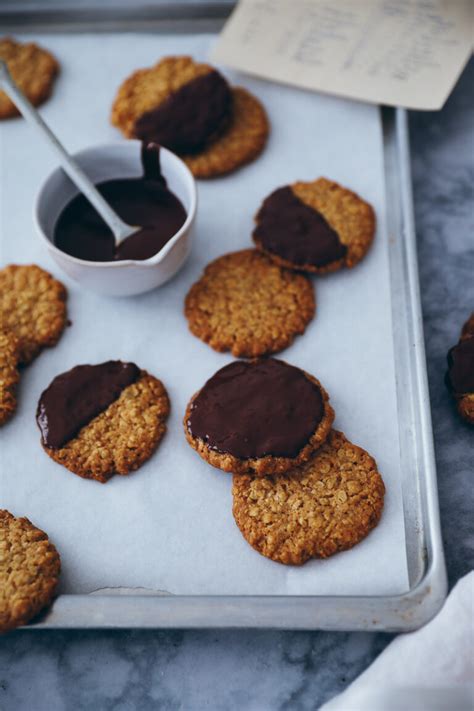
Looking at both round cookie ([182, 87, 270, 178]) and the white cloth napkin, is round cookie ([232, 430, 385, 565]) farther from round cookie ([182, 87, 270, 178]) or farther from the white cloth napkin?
round cookie ([182, 87, 270, 178])

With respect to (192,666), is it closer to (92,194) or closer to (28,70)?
(92,194)

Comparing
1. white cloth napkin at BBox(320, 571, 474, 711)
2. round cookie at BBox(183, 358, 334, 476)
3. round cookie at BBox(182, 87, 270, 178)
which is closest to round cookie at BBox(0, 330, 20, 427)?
round cookie at BBox(183, 358, 334, 476)

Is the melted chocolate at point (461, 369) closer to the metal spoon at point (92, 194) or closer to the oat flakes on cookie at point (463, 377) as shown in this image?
the oat flakes on cookie at point (463, 377)

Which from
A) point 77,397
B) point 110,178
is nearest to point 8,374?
point 77,397

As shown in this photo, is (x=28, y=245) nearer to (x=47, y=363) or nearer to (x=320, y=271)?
(x=47, y=363)

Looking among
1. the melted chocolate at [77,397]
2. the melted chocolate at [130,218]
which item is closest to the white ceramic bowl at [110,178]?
the melted chocolate at [130,218]

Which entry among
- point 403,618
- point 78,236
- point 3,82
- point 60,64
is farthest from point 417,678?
point 60,64
